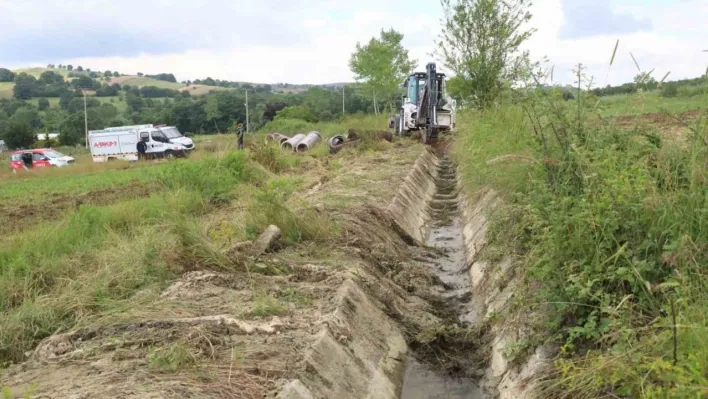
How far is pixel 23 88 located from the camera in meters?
96.2

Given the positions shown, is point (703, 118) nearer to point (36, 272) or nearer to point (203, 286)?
point (203, 286)

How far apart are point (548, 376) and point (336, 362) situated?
1.60 m

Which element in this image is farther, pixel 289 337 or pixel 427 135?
pixel 427 135

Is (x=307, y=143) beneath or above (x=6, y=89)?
beneath

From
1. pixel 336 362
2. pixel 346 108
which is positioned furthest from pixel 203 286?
pixel 346 108

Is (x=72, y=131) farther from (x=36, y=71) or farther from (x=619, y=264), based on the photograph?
(x=36, y=71)

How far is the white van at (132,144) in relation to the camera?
34.9 metres

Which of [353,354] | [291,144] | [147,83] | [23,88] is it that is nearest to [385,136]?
[291,144]

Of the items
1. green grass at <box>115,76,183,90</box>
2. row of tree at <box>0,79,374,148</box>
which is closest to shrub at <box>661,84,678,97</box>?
row of tree at <box>0,79,374,148</box>

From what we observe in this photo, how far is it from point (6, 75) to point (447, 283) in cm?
12661

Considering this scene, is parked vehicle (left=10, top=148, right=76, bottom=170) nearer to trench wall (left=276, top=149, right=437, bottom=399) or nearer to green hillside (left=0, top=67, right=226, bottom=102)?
trench wall (left=276, top=149, right=437, bottom=399)

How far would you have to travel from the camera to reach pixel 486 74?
976 inches

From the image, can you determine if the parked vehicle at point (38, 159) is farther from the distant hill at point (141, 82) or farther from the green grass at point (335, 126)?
the distant hill at point (141, 82)

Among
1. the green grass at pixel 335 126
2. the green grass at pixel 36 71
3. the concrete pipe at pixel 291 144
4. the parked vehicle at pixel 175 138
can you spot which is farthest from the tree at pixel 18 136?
the green grass at pixel 36 71
